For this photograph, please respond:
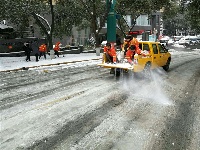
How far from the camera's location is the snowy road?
5.98m

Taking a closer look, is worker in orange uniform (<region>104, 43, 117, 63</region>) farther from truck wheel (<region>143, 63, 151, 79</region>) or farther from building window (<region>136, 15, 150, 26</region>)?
building window (<region>136, 15, 150, 26</region>)

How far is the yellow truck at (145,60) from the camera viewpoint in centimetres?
1315

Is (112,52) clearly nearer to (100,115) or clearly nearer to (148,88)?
(148,88)

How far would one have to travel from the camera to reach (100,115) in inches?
307

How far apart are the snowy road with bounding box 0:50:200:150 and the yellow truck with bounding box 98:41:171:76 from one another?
958mm

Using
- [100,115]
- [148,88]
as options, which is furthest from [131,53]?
[100,115]

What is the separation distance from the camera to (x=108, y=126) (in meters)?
6.93

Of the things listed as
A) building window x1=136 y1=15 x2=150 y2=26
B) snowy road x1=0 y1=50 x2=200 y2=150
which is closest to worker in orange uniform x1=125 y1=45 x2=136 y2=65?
snowy road x1=0 y1=50 x2=200 y2=150

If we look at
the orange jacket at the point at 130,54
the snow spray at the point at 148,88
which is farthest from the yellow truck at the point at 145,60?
the snow spray at the point at 148,88

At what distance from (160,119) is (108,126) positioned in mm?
1564

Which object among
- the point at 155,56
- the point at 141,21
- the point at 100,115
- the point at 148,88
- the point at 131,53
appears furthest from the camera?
the point at 141,21

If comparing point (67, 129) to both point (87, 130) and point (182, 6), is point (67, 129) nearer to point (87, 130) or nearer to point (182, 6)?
point (87, 130)

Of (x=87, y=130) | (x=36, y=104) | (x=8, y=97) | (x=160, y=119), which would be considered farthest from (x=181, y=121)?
(x=8, y=97)

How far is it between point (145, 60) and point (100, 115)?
6774mm
